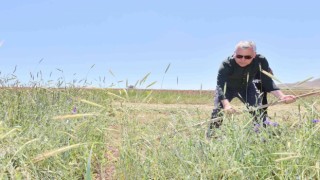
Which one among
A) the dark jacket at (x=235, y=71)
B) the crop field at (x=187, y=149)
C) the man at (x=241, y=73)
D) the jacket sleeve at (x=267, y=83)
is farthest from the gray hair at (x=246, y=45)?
the crop field at (x=187, y=149)

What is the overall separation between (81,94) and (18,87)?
57.6 inches

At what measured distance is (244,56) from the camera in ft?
15.8

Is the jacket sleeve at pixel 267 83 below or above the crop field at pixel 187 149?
above

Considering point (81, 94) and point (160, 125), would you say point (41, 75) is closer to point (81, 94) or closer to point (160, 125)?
point (81, 94)

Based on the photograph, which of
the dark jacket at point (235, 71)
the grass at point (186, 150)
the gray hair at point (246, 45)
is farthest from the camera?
the dark jacket at point (235, 71)

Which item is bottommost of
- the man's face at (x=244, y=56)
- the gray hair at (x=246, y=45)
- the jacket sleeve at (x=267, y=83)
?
the jacket sleeve at (x=267, y=83)

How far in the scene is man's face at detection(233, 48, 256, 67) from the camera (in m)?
4.80

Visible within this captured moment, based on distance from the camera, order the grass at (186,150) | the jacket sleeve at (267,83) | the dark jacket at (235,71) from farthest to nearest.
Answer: the jacket sleeve at (267,83)
the dark jacket at (235,71)
the grass at (186,150)

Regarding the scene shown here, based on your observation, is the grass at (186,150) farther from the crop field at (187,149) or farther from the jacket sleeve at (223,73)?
the jacket sleeve at (223,73)

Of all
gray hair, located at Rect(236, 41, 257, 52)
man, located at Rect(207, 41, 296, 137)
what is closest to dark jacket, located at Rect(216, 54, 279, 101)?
man, located at Rect(207, 41, 296, 137)

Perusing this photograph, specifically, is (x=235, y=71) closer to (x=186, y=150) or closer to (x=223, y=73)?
(x=223, y=73)

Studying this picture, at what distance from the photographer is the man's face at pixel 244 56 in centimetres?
480

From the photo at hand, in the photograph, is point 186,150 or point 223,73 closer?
point 186,150

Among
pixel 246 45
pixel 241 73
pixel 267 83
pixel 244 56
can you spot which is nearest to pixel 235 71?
pixel 241 73
